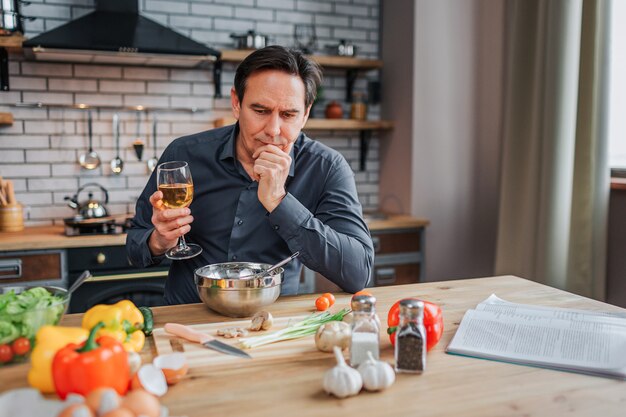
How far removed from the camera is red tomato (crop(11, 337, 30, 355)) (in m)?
1.14

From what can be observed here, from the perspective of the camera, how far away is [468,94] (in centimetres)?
384

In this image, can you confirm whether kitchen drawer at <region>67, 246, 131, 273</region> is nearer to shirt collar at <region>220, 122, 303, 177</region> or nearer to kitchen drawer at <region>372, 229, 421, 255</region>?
shirt collar at <region>220, 122, 303, 177</region>

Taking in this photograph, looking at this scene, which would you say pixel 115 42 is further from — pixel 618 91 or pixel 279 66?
pixel 618 91

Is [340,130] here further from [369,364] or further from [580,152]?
[369,364]

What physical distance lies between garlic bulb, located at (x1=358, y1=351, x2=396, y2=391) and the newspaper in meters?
0.26

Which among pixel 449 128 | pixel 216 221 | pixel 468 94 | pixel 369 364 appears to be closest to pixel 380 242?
pixel 449 128

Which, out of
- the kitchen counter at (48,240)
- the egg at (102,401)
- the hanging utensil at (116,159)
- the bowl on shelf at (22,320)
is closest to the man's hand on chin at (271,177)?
the bowl on shelf at (22,320)

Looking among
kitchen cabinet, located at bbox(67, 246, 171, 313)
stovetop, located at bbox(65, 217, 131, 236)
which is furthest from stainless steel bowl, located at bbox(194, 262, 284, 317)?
stovetop, located at bbox(65, 217, 131, 236)

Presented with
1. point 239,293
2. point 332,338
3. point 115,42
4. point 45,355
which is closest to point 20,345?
point 45,355

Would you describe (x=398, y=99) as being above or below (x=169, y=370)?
above

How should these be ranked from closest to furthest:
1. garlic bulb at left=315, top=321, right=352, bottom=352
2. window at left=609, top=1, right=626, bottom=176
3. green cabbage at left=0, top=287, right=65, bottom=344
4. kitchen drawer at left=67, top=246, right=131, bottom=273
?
green cabbage at left=0, top=287, right=65, bottom=344
garlic bulb at left=315, top=321, right=352, bottom=352
kitchen drawer at left=67, top=246, right=131, bottom=273
window at left=609, top=1, right=626, bottom=176

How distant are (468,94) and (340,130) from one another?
2.90 ft

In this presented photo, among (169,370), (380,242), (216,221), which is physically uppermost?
(216,221)

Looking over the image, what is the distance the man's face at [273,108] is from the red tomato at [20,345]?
3.17ft
